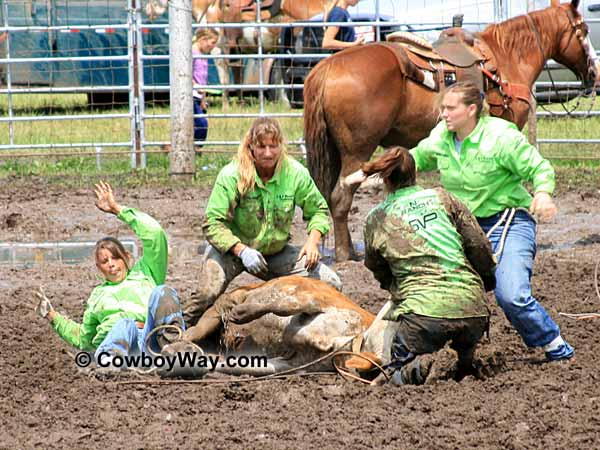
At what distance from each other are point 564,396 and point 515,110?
17.5 feet

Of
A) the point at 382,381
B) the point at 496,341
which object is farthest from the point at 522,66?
the point at 382,381

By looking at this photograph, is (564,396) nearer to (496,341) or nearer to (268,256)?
(496,341)

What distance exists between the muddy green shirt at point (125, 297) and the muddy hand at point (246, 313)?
52 centimetres

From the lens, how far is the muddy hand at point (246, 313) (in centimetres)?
580

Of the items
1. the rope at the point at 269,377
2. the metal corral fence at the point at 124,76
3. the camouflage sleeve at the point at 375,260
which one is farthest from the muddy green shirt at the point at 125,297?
the metal corral fence at the point at 124,76

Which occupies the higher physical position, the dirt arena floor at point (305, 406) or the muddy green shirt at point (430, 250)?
the muddy green shirt at point (430, 250)

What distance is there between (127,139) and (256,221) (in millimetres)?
8638

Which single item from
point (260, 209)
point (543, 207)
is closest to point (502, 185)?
point (543, 207)

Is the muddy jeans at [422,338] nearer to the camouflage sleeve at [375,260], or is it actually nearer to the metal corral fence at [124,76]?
the camouflage sleeve at [375,260]

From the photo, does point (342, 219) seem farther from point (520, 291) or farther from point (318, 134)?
point (520, 291)

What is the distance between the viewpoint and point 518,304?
5.59m

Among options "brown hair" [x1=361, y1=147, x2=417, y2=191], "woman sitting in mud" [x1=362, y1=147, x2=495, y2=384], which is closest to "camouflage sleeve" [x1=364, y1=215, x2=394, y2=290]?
"woman sitting in mud" [x1=362, y1=147, x2=495, y2=384]

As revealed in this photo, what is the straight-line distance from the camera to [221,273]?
6309 mm
